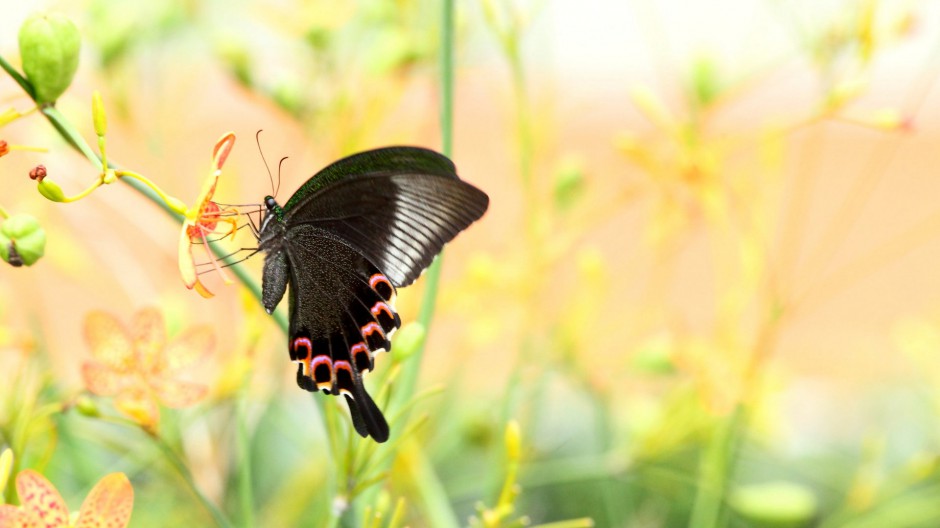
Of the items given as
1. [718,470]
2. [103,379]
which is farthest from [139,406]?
[718,470]

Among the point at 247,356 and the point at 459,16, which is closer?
the point at 247,356

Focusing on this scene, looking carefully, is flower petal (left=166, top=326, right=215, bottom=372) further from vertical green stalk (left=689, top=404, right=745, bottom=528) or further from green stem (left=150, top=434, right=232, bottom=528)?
vertical green stalk (left=689, top=404, right=745, bottom=528)

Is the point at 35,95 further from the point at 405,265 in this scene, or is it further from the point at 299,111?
the point at 299,111

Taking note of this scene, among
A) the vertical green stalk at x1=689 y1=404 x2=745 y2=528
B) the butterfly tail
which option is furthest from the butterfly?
A: the vertical green stalk at x1=689 y1=404 x2=745 y2=528

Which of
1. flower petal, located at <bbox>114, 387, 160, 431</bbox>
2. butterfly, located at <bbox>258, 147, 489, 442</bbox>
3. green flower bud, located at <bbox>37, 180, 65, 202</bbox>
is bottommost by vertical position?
flower petal, located at <bbox>114, 387, 160, 431</bbox>

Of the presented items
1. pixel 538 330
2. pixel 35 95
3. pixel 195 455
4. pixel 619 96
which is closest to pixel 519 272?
pixel 538 330

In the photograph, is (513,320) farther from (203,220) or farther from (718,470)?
(203,220)

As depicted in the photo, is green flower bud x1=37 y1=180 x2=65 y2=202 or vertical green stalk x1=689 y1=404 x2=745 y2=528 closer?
green flower bud x1=37 y1=180 x2=65 y2=202
